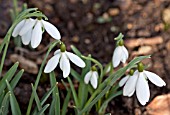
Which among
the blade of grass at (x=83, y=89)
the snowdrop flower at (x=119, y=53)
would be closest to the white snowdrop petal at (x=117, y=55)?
the snowdrop flower at (x=119, y=53)

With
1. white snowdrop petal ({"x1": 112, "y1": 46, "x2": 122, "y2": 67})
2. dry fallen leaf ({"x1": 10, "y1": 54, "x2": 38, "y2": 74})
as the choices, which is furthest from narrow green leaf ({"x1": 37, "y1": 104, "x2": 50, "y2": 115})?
dry fallen leaf ({"x1": 10, "y1": 54, "x2": 38, "y2": 74})

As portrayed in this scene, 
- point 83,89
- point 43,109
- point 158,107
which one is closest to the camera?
point 43,109

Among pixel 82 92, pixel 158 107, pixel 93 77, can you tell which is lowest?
pixel 158 107

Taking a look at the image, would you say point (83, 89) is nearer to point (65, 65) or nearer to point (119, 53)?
point (119, 53)

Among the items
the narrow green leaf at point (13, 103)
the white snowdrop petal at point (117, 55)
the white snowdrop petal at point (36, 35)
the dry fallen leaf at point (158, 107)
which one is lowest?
the dry fallen leaf at point (158, 107)

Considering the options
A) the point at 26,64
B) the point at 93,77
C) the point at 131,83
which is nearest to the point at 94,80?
the point at 93,77

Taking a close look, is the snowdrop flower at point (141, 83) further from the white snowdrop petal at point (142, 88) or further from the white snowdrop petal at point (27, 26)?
the white snowdrop petal at point (27, 26)

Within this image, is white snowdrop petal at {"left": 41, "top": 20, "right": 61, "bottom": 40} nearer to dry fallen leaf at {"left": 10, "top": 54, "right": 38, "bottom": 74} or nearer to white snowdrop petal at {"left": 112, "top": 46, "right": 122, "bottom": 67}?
white snowdrop petal at {"left": 112, "top": 46, "right": 122, "bottom": 67}
